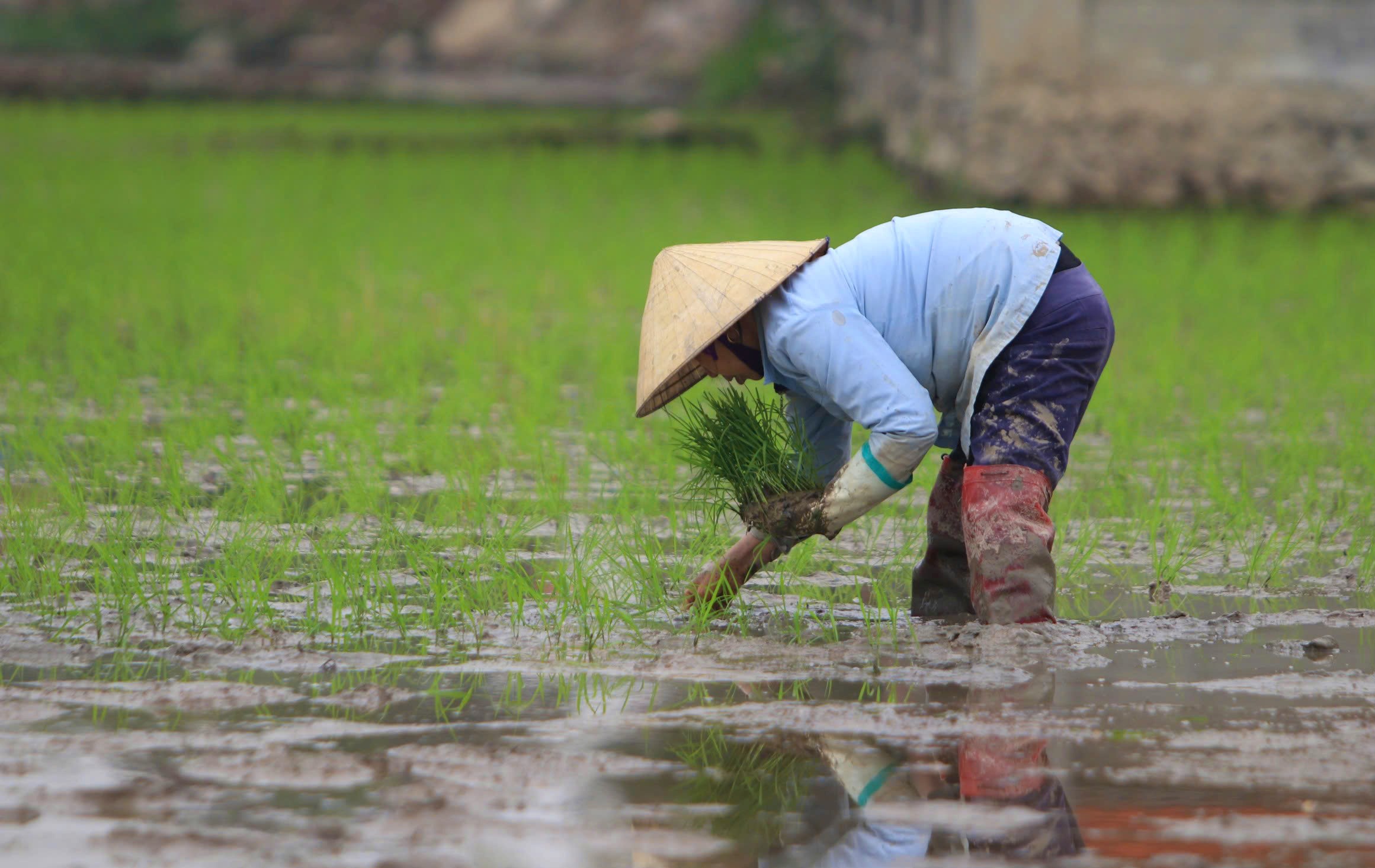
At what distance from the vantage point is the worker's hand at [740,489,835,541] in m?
3.04

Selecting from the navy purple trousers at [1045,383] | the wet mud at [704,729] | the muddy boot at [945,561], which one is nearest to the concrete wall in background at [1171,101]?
the wet mud at [704,729]

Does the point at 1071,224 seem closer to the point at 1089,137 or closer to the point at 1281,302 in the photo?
the point at 1089,137

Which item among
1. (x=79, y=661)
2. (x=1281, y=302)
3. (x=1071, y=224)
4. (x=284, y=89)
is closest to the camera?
(x=79, y=661)

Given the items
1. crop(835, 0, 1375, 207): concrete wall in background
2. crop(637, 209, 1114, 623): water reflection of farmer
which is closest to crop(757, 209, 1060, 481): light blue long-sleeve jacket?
crop(637, 209, 1114, 623): water reflection of farmer

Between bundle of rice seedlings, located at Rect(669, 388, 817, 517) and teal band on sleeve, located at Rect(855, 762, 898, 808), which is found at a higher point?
bundle of rice seedlings, located at Rect(669, 388, 817, 517)

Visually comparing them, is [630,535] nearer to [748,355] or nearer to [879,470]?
[748,355]

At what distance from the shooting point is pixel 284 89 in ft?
64.2

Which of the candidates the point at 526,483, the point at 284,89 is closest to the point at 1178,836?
the point at 526,483

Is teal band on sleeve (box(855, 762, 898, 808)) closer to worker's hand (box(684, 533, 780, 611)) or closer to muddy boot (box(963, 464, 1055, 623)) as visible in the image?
muddy boot (box(963, 464, 1055, 623))

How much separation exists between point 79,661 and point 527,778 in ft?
3.40

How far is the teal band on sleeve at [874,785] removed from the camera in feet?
7.66

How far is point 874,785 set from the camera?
2387 millimetres

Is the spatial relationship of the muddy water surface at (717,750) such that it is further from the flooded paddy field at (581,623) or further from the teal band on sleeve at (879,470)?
the teal band on sleeve at (879,470)

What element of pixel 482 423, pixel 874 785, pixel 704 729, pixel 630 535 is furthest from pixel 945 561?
pixel 482 423
